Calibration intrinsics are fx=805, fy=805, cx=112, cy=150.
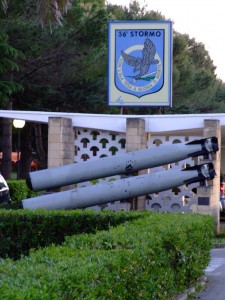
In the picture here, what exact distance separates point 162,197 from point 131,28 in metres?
5.22

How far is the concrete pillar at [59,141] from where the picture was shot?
837 inches

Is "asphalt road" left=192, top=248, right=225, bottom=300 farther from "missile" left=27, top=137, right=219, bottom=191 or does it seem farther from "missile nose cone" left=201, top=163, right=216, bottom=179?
"missile" left=27, top=137, right=219, bottom=191

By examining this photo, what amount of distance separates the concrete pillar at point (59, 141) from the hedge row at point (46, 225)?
8.19 metres

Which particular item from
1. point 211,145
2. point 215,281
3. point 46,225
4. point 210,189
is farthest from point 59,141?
point 215,281

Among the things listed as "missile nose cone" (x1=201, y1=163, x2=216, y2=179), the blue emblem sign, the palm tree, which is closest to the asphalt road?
"missile nose cone" (x1=201, y1=163, x2=216, y2=179)

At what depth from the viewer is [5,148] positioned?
3675cm

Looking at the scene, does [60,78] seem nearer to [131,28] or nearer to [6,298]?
[131,28]

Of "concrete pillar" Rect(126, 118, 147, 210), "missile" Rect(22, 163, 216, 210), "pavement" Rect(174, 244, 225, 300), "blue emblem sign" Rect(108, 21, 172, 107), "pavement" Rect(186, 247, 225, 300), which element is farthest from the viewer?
"blue emblem sign" Rect(108, 21, 172, 107)

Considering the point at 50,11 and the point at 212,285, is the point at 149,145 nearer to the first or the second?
the point at 50,11

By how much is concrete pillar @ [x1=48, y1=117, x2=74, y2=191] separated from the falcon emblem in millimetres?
3109

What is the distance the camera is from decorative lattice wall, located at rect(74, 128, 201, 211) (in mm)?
21500

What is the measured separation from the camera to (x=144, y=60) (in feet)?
76.9

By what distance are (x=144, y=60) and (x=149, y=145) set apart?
9.83 feet

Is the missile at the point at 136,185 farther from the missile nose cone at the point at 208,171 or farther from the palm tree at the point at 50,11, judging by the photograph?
the palm tree at the point at 50,11
